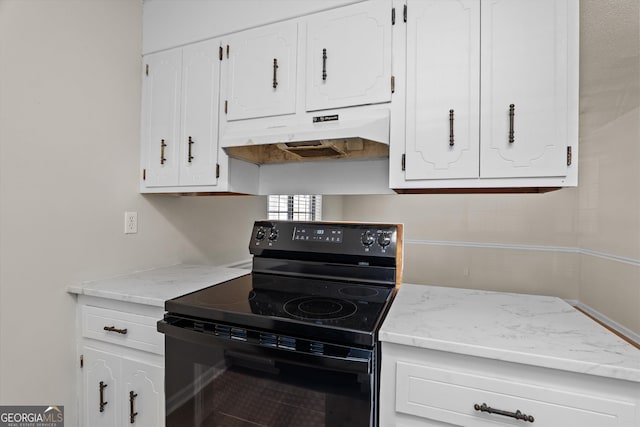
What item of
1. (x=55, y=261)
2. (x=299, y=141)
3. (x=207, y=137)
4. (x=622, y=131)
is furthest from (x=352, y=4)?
(x=55, y=261)

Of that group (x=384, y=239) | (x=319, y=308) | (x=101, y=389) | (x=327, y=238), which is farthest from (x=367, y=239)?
(x=101, y=389)

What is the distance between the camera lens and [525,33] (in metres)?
1.20

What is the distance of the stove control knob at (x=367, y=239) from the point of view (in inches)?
59.6

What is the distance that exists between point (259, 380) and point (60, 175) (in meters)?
1.31

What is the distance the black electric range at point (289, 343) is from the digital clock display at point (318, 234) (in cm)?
3

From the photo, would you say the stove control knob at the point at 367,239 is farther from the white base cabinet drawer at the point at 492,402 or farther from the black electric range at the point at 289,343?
the white base cabinet drawer at the point at 492,402

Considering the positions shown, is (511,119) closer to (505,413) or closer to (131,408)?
(505,413)

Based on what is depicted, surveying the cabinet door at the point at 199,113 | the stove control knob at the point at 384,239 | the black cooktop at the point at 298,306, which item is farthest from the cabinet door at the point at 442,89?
the cabinet door at the point at 199,113

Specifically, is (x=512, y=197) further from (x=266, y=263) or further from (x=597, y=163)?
(x=266, y=263)

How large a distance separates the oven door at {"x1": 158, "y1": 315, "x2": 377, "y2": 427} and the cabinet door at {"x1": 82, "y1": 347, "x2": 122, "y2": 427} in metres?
0.39

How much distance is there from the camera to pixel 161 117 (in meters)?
1.82

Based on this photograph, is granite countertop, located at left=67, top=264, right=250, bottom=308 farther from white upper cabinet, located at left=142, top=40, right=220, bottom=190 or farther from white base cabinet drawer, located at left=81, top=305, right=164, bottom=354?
white upper cabinet, located at left=142, top=40, right=220, bottom=190

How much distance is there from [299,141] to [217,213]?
1.18 m

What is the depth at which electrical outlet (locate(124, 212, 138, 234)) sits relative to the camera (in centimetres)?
180
